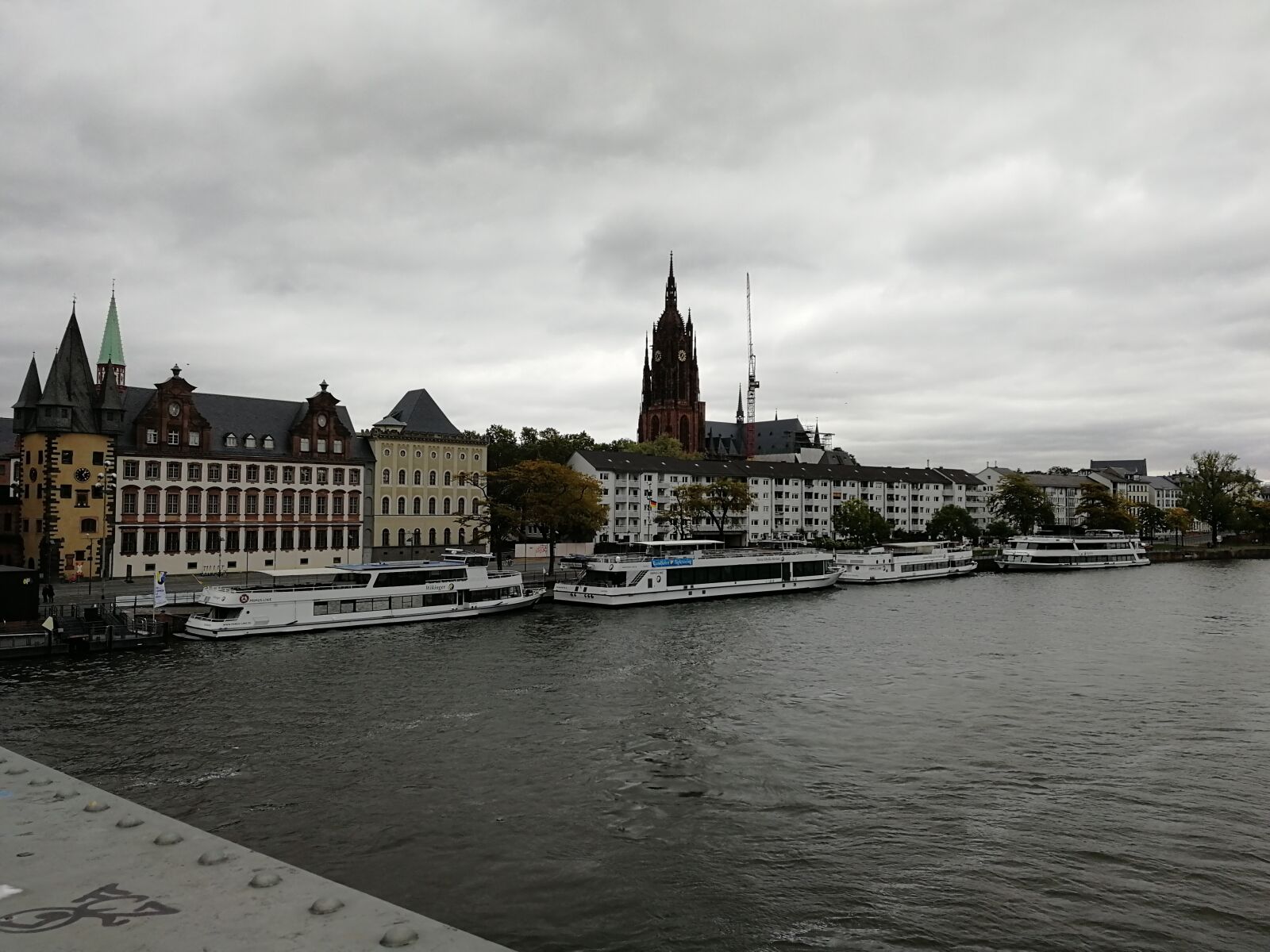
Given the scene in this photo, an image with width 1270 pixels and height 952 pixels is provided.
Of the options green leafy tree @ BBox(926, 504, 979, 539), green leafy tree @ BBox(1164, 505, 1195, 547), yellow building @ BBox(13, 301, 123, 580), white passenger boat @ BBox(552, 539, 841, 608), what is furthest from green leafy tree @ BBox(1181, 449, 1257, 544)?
yellow building @ BBox(13, 301, 123, 580)

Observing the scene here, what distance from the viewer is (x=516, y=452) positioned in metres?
132

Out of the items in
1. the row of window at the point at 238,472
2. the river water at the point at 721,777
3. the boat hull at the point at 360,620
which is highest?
the row of window at the point at 238,472

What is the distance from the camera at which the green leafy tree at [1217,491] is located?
174500 mm

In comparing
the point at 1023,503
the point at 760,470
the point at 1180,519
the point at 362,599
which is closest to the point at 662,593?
the point at 362,599

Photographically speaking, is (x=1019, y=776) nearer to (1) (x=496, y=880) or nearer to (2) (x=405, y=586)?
(1) (x=496, y=880)

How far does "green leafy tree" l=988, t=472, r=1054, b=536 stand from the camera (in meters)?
164

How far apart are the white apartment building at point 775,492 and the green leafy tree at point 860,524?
368 inches

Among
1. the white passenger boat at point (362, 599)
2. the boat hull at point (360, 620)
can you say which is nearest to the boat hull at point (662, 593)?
the boat hull at point (360, 620)

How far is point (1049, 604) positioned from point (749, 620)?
102 feet

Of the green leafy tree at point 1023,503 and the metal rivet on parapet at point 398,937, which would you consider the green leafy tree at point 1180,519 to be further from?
the metal rivet on parapet at point 398,937

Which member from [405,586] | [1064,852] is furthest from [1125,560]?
[1064,852]

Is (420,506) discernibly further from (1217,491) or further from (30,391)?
(1217,491)

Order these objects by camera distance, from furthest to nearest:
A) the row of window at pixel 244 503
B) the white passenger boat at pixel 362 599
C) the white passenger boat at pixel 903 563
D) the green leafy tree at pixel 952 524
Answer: the green leafy tree at pixel 952 524 < the white passenger boat at pixel 903 563 < the row of window at pixel 244 503 < the white passenger boat at pixel 362 599

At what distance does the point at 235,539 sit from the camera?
80.3 m
